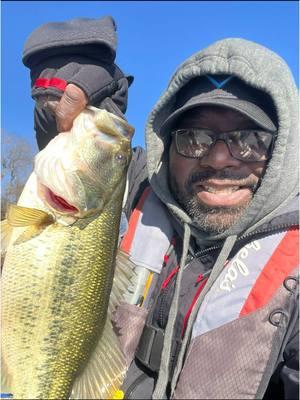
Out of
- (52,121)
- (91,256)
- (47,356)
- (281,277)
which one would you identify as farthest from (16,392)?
(52,121)

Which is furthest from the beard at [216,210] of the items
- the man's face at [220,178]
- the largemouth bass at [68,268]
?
the largemouth bass at [68,268]

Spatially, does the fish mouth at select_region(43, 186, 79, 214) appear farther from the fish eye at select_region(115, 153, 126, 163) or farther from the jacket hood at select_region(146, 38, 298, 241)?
the jacket hood at select_region(146, 38, 298, 241)

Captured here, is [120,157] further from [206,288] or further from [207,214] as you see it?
[206,288]

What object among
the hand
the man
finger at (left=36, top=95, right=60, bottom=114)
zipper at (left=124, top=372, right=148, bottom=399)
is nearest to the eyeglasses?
the man

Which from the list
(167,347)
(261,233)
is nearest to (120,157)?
(261,233)

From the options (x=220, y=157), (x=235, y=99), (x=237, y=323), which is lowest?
(x=237, y=323)

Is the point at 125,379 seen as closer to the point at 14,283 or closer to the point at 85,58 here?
the point at 14,283
